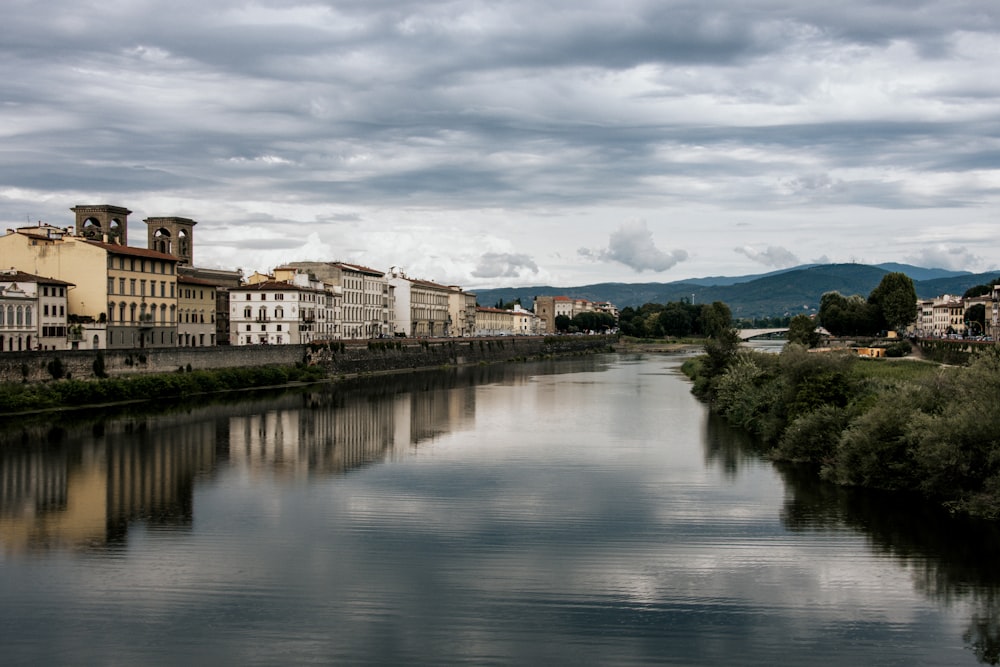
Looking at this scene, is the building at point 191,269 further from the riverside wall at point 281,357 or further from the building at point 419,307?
the building at point 419,307

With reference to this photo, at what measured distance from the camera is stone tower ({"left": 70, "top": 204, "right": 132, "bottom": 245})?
5419 centimetres

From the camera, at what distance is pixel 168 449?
23641mm

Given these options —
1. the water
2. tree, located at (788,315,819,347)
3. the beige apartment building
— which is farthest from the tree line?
the water

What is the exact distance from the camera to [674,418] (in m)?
31.4

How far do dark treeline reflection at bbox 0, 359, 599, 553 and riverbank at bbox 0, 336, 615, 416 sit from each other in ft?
3.50

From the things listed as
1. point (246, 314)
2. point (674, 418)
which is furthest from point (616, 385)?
point (246, 314)

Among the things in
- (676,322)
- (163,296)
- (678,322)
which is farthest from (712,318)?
(163,296)

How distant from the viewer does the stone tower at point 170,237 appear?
199ft

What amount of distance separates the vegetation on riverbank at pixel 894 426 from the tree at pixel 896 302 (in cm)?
4814

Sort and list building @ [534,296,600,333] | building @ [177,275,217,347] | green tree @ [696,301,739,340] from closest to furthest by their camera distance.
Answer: building @ [177,275,217,347], green tree @ [696,301,739,340], building @ [534,296,600,333]

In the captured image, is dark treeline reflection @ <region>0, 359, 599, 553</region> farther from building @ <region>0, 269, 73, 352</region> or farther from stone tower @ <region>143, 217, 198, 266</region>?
stone tower @ <region>143, 217, 198, 266</region>

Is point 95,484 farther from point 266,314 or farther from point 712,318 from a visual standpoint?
point 712,318

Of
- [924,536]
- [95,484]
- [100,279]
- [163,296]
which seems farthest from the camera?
[163,296]

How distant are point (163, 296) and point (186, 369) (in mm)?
7319
